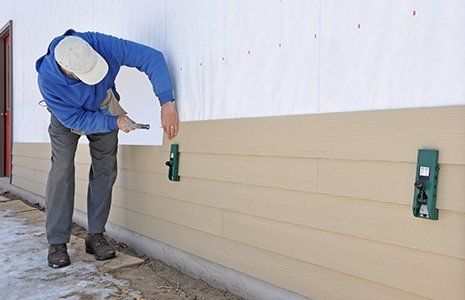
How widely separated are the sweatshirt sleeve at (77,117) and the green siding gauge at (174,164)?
1.24 feet

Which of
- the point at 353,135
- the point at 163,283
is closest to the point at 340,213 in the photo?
the point at 353,135

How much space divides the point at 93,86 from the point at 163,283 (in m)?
1.20

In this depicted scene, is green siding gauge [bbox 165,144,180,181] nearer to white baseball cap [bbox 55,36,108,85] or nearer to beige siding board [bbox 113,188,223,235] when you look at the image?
beige siding board [bbox 113,188,223,235]

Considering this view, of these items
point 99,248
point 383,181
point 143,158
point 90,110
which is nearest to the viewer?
point 383,181

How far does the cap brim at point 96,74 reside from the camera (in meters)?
2.21

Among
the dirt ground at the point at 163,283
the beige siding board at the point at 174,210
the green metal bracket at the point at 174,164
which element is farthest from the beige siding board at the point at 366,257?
the green metal bracket at the point at 174,164

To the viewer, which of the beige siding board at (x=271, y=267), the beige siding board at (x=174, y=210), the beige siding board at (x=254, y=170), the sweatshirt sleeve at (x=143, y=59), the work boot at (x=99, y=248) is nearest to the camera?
the beige siding board at (x=271, y=267)

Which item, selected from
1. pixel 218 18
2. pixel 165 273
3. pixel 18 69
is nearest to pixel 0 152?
pixel 18 69

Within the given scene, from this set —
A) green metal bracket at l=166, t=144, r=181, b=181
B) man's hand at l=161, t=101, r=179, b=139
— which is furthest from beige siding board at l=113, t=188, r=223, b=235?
man's hand at l=161, t=101, r=179, b=139

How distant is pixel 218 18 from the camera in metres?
2.18

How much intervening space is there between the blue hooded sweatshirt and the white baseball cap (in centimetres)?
12

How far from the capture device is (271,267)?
1885 mm

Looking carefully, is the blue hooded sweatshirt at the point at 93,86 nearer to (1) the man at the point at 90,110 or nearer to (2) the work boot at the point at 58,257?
(1) the man at the point at 90,110

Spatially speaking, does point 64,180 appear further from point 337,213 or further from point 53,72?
point 337,213
